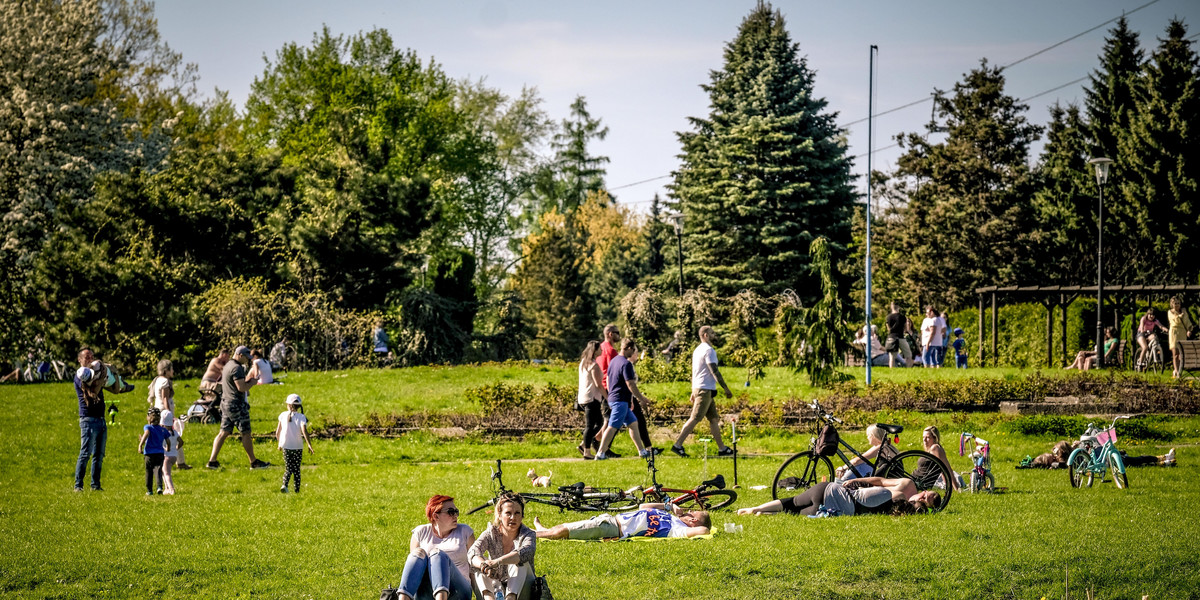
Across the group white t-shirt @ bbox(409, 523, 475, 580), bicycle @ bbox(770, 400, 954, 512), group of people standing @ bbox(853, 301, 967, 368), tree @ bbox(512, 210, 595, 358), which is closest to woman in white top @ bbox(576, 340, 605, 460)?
bicycle @ bbox(770, 400, 954, 512)

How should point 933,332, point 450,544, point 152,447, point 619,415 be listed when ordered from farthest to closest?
point 933,332 → point 619,415 → point 152,447 → point 450,544

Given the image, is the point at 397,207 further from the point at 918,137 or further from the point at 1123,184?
the point at 1123,184

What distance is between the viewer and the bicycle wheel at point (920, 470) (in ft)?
42.6

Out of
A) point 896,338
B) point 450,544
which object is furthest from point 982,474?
point 896,338

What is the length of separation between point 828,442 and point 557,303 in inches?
1790

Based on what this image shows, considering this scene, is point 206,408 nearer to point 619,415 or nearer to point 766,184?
point 619,415

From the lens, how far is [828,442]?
13242 millimetres

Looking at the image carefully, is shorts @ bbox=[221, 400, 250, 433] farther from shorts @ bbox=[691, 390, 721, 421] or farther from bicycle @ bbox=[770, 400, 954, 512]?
bicycle @ bbox=[770, 400, 954, 512]

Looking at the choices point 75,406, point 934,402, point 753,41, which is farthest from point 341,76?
point 934,402

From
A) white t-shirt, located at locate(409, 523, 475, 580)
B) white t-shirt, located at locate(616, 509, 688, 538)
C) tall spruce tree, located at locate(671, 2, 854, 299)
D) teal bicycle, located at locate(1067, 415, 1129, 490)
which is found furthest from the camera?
tall spruce tree, located at locate(671, 2, 854, 299)

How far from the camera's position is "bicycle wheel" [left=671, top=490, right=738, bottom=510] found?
12.7m

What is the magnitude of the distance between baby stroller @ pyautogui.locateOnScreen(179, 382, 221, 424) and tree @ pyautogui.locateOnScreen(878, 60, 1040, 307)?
31847 mm

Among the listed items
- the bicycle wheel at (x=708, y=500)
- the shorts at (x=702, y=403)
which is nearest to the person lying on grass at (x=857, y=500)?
the bicycle wheel at (x=708, y=500)

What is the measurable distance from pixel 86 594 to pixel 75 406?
1606 centimetres
